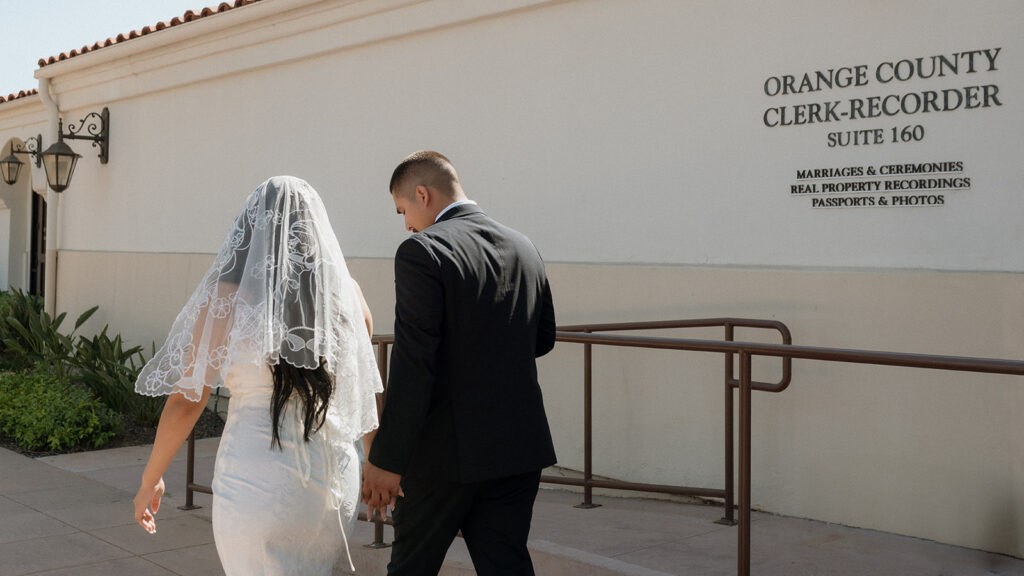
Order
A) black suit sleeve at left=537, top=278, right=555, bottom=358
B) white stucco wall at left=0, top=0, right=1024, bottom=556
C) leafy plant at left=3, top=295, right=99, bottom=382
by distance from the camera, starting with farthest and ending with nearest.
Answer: leafy plant at left=3, top=295, right=99, bottom=382, white stucco wall at left=0, top=0, right=1024, bottom=556, black suit sleeve at left=537, top=278, right=555, bottom=358

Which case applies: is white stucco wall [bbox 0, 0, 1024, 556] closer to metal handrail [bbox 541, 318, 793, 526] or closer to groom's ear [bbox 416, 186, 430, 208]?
metal handrail [bbox 541, 318, 793, 526]

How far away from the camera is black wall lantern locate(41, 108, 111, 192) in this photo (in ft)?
37.7

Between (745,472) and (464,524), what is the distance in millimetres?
1281

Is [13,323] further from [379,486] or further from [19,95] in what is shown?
[379,486]

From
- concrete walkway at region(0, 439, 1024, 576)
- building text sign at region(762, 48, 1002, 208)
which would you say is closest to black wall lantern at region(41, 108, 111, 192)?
concrete walkway at region(0, 439, 1024, 576)

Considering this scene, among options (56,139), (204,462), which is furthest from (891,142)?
(56,139)

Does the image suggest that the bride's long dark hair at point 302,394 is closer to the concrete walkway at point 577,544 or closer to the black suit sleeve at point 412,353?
the black suit sleeve at point 412,353

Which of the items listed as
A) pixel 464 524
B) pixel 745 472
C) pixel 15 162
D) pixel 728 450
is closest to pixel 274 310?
pixel 464 524

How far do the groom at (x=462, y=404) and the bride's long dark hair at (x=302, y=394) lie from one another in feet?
0.64

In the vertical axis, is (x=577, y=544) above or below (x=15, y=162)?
below

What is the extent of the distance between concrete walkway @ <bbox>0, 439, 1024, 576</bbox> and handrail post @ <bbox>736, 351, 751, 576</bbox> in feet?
1.66

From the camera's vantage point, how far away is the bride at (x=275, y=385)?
2.88 m

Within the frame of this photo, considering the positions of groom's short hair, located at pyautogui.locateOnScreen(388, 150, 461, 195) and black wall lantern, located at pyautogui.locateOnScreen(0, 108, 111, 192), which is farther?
black wall lantern, located at pyautogui.locateOnScreen(0, 108, 111, 192)

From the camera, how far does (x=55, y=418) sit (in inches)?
328
